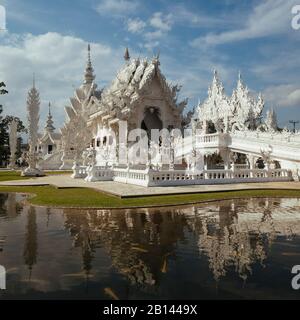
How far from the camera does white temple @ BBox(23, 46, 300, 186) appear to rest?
20016mm

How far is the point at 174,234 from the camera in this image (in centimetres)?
699

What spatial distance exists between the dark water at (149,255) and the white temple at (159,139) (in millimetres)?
8456

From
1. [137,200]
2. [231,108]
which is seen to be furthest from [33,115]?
[231,108]

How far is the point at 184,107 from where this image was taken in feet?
121

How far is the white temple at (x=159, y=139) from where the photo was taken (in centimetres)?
2002

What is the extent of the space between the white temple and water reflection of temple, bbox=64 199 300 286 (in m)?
7.27

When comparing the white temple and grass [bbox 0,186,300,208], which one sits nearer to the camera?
grass [bbox 0,186,300,208]

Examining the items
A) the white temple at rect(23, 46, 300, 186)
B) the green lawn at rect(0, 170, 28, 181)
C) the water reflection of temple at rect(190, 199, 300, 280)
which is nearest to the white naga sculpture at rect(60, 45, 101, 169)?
the white temple at rect(23, 46, 300, 186)

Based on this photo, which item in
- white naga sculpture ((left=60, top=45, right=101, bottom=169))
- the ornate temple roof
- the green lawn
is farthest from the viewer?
white naga sculpture ((left=60, top=45, right=101, bottom=169))

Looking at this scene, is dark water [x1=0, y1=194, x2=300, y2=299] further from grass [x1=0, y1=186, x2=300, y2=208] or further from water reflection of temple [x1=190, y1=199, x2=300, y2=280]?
grass [x1=0, y1=186, x2=300, y2=208]

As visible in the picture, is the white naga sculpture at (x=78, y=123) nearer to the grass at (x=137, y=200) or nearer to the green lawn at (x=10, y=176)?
the green lawn at (x=10, y=176)

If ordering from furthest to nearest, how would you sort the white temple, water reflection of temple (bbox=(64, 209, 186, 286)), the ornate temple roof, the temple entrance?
the temple entrance → the ornate temple roof → the white temple → water reflection of temple (bbox=(64, 209, 186, 286))
